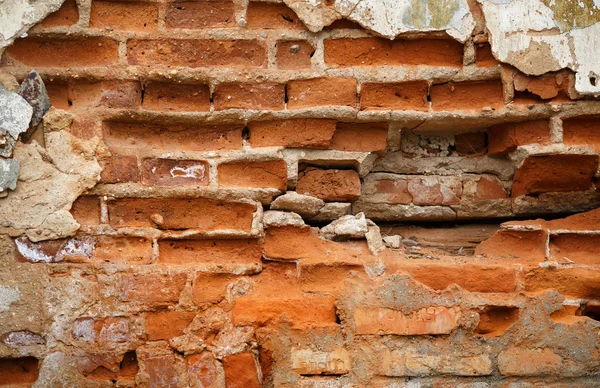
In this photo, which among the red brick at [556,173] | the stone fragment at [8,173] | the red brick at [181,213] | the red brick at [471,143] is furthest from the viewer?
the red brick at [471,143]

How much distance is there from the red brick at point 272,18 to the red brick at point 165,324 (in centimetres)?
96

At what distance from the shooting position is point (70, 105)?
7.77 feet

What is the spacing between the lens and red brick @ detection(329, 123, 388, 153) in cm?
243

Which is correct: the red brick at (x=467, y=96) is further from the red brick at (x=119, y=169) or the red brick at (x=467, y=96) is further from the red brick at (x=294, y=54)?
the red brick at (x=119, y=169)

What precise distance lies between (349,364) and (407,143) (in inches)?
32.0

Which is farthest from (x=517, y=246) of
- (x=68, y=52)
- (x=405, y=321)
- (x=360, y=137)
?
(x=68, y=52)

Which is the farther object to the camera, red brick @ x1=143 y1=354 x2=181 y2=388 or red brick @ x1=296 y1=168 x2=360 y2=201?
red brick @ x1=296 y1=168 x2=360 y2=201

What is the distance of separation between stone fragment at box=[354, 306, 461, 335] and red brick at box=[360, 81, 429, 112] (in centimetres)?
66

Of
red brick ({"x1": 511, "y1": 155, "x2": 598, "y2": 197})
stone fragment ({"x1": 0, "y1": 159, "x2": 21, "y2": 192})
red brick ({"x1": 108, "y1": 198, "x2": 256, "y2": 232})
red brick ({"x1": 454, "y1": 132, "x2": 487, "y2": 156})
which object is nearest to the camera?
A: stone fragment ({"x1": 0, "y1": 159, "x2": 21, "y2": 192})

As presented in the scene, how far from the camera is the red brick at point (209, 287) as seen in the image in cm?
228

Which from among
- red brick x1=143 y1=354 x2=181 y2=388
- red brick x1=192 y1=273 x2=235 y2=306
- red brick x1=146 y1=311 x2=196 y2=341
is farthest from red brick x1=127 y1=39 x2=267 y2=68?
red brick x1=143 y1=354 x2=181 y2=388

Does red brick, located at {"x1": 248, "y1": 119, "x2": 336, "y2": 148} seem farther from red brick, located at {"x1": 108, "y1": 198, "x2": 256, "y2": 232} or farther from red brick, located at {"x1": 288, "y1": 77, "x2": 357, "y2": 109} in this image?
red brick, located at {"x1": 108, "y1": 198, "x2": 256, "y2": 232}

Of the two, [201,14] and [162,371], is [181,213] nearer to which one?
[162,371]

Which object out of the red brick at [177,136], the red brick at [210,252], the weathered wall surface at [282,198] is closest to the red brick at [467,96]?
the weathered wall surface at [282,198]
